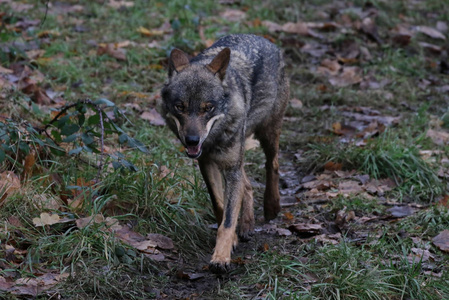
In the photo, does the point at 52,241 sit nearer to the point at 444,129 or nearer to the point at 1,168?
the point at 1,168

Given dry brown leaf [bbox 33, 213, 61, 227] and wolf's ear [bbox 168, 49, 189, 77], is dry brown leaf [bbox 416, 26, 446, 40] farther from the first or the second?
dry brown leaf [bbox 33, 213, 61, 227]

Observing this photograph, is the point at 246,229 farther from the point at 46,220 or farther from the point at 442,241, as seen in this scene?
the point at 46,220

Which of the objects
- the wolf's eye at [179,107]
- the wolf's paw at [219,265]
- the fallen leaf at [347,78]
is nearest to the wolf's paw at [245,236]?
the wolf's paw at [219,265]

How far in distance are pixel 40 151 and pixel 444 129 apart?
5.27m

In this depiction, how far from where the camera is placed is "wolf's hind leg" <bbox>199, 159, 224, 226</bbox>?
531cm

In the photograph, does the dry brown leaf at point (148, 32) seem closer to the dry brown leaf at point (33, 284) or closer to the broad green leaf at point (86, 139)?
the broad green leaf at point (86, 139)

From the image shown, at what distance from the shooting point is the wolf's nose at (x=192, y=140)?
4.59m

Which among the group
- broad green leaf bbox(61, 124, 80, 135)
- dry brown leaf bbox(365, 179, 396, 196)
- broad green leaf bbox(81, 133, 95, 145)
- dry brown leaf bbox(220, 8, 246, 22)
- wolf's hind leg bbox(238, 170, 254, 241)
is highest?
broad green leaf bbox(61, 124, 80, 135)

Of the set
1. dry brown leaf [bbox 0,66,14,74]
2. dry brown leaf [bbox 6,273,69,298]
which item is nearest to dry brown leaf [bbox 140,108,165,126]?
dry brown leaf [bbox 0,66,14,74]

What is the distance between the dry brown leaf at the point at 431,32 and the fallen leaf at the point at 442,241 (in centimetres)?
703

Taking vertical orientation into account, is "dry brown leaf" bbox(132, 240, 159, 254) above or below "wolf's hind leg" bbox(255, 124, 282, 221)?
above

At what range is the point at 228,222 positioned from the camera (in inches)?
194

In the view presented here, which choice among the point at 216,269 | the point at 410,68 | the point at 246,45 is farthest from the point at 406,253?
the point at 410,68

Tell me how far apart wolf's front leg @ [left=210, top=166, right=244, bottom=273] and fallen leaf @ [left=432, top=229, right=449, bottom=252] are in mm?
1671
